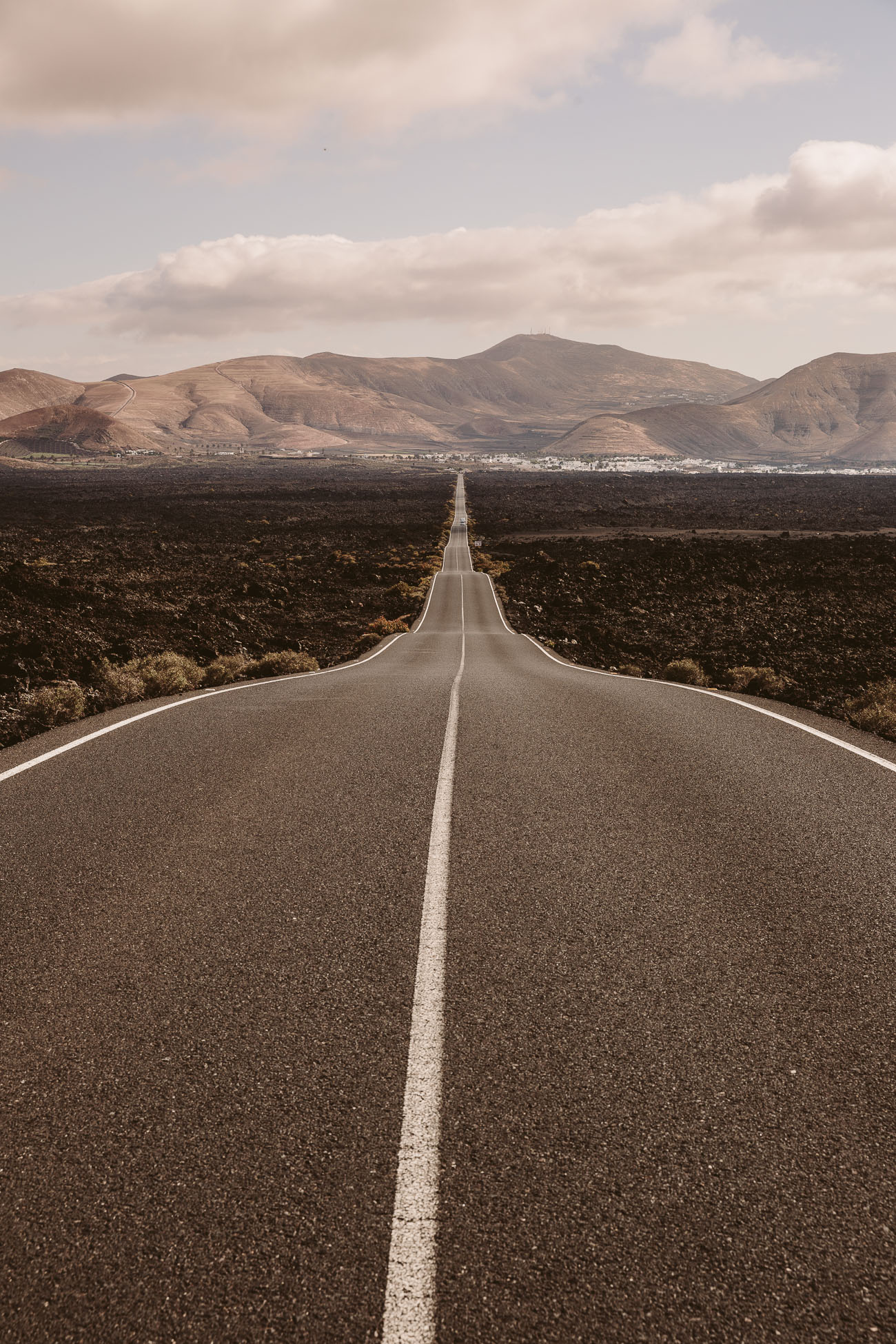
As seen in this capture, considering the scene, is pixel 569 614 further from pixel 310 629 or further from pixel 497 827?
pixel 497 827

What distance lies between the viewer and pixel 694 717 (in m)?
10.9

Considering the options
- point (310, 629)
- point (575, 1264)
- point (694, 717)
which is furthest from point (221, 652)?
point (575, 1264)

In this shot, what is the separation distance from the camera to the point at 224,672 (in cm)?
1812

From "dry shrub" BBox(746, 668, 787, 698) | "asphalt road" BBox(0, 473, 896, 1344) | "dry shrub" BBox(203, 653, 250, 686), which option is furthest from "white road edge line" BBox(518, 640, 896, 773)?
"dry shrub" BBox(203, 653, 250, 686)

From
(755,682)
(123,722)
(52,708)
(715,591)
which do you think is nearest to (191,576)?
(715,591)

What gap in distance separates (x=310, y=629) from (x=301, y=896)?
3264cm

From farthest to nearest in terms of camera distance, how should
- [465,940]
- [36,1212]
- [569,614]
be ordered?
[569,614] < [465,940] < [36,1212]

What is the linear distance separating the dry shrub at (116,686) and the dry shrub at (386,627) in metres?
22.5

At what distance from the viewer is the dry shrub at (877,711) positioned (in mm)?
10180

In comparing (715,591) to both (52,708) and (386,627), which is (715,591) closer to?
(386,627)

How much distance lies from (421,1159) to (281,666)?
60.7ft

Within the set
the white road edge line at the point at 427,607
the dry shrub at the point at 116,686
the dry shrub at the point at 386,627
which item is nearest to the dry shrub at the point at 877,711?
the dry shrub at the point at 116,686

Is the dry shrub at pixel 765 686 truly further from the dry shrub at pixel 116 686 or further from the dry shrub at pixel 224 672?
the dry shrub at pixel 116 686

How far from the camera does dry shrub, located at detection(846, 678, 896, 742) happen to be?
10180mm
